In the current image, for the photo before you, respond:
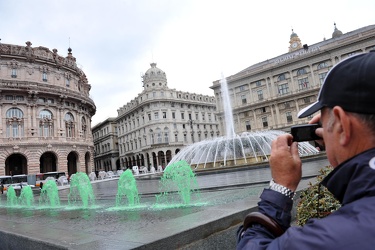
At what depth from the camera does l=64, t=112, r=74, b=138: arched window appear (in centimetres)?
4231

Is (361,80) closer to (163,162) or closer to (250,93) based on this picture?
(250,93)

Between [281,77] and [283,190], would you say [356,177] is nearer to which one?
[283,190]

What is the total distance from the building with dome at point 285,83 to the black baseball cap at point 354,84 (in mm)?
45022

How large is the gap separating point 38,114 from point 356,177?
4317 cm

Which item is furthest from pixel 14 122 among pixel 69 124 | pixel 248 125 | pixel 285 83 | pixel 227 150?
pixel 285 83

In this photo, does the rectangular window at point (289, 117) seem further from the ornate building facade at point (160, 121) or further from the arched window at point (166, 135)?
the arched window at point (166, 135)

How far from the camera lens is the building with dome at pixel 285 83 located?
43.2m

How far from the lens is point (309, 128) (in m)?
1.27

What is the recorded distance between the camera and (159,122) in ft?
197

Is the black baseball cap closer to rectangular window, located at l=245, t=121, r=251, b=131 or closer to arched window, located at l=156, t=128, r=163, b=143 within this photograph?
rectangular window, located at l=245, t=121, r=251, b=131

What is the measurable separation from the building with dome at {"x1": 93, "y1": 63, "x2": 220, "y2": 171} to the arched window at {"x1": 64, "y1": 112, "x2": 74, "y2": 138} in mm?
19524

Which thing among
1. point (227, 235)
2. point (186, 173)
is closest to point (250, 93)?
point (186, 173)

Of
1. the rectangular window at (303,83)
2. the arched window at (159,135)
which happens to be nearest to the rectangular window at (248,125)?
the rectangular window at (303,83)

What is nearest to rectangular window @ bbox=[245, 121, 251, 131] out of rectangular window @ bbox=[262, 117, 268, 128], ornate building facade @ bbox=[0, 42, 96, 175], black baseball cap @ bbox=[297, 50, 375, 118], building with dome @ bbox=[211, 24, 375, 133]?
building with dome @ bbox=[211, 24, 375, 133]
